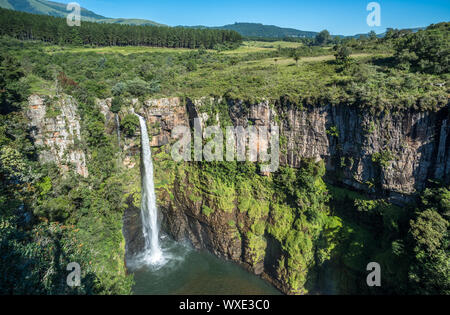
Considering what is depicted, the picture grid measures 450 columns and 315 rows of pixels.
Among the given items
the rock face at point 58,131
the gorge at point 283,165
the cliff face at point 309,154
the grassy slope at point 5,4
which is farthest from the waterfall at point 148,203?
the grassy slope at point 5,4

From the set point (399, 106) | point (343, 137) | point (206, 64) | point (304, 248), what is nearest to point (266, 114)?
point (343, 137)

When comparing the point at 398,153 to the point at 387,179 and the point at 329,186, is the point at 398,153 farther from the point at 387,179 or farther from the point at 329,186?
the point at 329,186

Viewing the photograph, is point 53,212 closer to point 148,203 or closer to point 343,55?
point 148,203

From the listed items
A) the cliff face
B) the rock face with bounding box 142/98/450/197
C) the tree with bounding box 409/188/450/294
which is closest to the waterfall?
the cliff face

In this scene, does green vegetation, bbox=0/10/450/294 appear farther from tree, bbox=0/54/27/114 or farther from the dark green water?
the dark green water

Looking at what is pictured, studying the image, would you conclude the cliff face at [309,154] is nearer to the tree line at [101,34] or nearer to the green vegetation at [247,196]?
the green vegetation at [247,196]

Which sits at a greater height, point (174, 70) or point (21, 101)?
point (174, 70)
